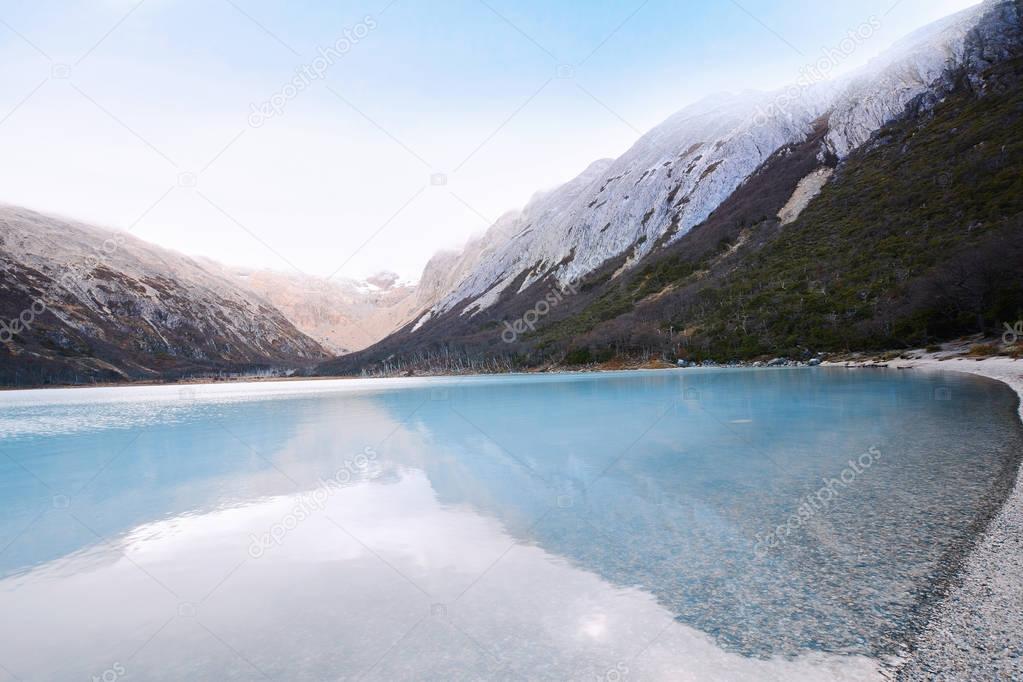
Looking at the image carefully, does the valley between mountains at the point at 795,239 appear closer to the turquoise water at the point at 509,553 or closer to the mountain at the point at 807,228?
the mountain at the point at 807,228

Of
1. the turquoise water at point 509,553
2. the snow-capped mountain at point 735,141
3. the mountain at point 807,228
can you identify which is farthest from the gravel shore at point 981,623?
the snow-capped mountain at point 735,141

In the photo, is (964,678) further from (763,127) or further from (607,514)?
(763,127)

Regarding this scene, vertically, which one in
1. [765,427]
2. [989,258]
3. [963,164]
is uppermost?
[963,164]

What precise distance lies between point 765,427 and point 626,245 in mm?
144432

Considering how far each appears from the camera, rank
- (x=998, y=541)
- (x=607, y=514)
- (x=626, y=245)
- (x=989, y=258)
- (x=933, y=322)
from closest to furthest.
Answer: (x=998, y=541) < (x=607, y=514) < (x=989, y=258) < (x=933, y=322) < (x=626, y=245)

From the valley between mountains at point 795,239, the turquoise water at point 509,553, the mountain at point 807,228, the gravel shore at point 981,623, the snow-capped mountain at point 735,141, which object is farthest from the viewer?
the snow-capped mountain at point 735,141

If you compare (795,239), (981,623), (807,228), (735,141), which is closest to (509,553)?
(981,623)

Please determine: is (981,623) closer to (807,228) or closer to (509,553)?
(509,553)

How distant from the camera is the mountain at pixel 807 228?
234 feet

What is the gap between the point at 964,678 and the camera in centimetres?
557

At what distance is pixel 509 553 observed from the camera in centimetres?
1098

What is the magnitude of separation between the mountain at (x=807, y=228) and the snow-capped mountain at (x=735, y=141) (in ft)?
1.87

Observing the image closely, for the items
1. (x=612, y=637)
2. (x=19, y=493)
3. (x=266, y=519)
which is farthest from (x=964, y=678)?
(x=19, y=493)

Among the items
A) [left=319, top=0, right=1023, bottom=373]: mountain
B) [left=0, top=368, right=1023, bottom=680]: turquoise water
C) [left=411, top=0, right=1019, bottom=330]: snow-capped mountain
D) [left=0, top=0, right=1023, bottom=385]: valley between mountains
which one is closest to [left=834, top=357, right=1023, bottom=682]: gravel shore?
[left=0, top=368, right=1023, bottom=680]: turquoise water
